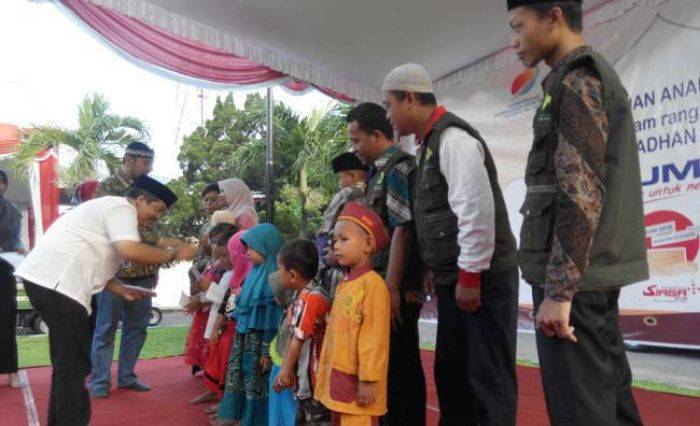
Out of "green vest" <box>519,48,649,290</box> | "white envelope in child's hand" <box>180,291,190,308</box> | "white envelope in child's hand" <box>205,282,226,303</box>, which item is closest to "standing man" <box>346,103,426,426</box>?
"green vest" <box>519,48,649,290</box>

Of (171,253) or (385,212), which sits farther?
(171,253)

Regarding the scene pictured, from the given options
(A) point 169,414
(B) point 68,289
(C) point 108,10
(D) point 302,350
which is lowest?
(A) point 169,414

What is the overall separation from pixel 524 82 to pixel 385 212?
11.5 feet

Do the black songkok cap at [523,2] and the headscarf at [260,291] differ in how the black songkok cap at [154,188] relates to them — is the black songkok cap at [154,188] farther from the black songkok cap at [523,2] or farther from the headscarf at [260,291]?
the black songkok cap at [523,2]

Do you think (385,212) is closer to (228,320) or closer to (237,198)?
(228,320)

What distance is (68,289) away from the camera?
2.64 metres

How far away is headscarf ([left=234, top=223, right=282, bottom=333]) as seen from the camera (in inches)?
122

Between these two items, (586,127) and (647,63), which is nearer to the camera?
(586,127)

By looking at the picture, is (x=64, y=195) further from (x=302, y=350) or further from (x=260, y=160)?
(x=302, y=350)

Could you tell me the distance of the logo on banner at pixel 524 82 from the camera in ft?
18.0

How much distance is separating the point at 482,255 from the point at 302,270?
3.28 feet

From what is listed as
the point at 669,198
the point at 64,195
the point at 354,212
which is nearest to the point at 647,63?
the point at 669,198

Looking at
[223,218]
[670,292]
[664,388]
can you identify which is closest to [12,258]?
[223,218]

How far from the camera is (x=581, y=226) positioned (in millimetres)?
1390
